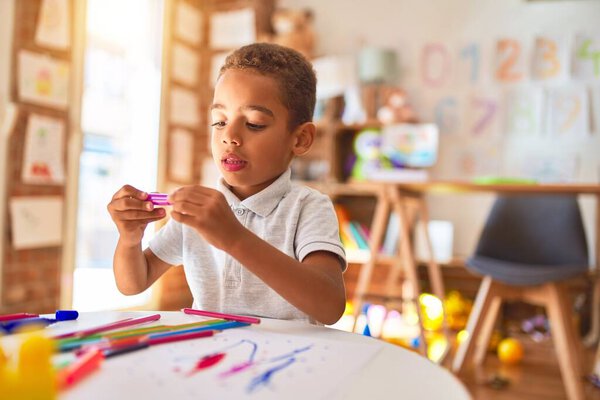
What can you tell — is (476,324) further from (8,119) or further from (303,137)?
(8,119)

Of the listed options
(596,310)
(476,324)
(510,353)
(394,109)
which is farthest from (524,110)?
(476,324)

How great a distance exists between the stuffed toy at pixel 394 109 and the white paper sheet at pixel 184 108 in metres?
1.27

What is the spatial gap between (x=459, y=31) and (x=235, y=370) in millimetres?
3841

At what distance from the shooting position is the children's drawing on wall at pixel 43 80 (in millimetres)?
2440

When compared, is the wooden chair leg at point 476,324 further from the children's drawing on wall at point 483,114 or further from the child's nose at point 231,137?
the children's drawing on wall at point 483,114

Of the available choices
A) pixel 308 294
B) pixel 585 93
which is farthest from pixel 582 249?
pixel 308 294

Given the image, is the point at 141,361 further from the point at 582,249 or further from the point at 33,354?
the point at 582,249

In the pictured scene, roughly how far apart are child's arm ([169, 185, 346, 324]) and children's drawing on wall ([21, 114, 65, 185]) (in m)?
2.08

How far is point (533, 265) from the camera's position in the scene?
2471 millimetres

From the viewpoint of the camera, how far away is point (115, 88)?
3.20 m

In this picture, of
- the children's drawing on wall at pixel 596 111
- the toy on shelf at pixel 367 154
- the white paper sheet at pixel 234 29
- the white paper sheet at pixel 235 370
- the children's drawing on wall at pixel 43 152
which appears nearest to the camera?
the white paper sheet at pixel 235 370

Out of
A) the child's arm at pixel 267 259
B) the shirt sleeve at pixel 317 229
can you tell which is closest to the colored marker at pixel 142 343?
the child's arm at pixel 267 259

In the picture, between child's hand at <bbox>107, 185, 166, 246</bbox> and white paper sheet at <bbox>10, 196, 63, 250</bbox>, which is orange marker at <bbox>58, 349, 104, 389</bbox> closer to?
child's hand at <bbox>107, 185, 166, 246</bbox>

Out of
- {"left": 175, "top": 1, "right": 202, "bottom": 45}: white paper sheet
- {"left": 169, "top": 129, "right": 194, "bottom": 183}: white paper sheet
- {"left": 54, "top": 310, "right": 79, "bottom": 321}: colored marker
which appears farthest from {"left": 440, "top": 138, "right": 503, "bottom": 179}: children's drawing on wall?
{"left": 54, "top": 310, "right": 79, "bottom": 321}: colored marker
